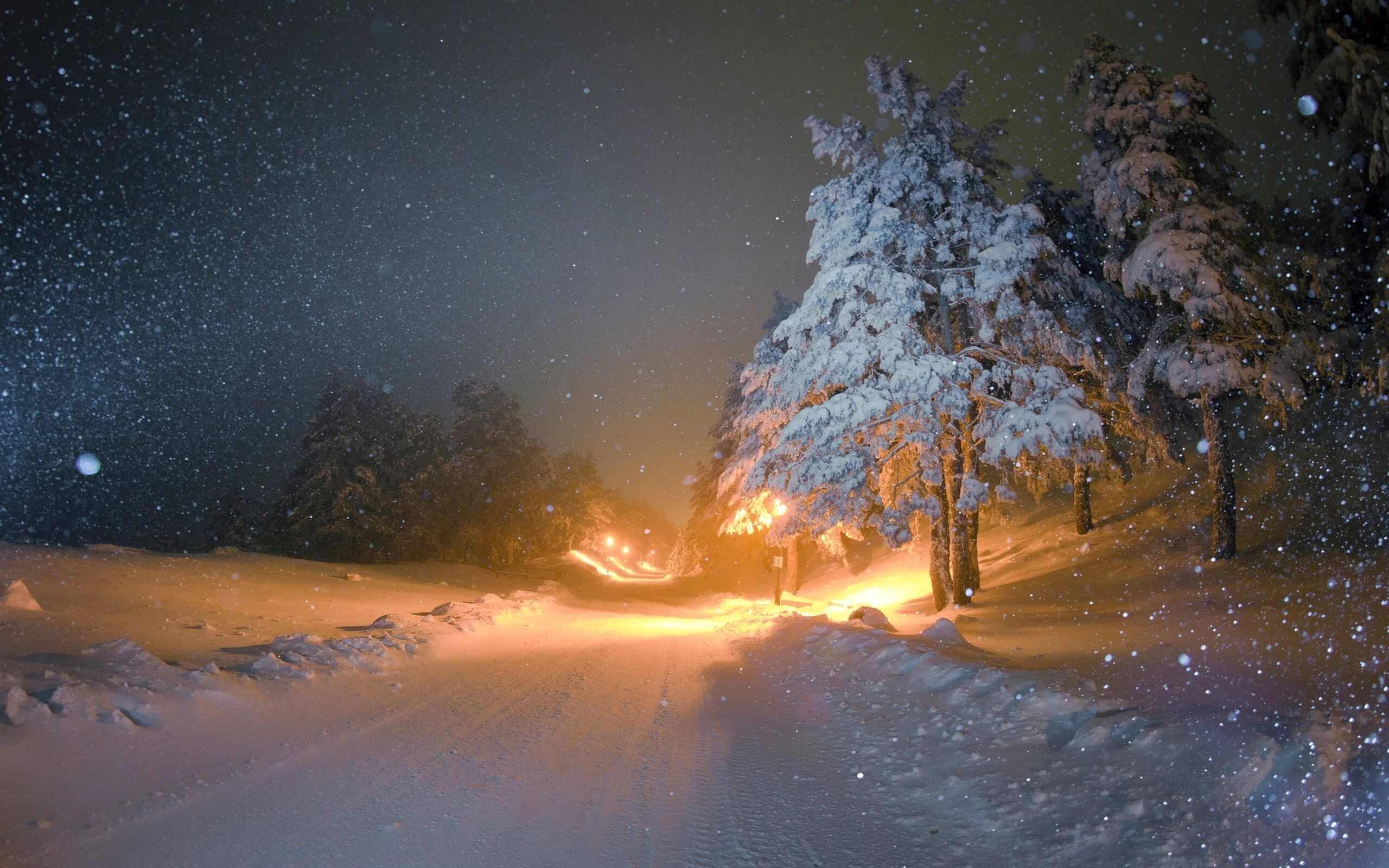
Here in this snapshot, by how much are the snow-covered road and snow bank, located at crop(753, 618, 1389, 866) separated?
65cm

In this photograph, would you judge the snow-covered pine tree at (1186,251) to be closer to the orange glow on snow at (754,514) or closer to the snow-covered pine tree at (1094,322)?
the snow-covered pine tree at (1094,322)

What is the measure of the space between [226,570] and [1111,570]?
26.4 metres

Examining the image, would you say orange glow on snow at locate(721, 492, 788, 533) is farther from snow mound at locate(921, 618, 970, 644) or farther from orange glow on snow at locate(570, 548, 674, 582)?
orange glow on snow at locate(570, 548, 674, 582)

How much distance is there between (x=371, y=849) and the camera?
4.23 metres

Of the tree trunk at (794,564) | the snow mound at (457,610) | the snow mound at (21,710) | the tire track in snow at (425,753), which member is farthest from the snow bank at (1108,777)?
the tree trunk at (794,564)

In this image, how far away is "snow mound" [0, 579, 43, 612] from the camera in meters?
11.3

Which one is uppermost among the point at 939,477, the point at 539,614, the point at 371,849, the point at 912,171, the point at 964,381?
the point at 912,171

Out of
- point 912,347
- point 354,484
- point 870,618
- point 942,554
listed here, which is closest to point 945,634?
point 870,618

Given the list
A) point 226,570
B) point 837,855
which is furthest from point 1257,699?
point 226,570

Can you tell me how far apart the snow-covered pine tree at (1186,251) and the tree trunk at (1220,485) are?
26mm

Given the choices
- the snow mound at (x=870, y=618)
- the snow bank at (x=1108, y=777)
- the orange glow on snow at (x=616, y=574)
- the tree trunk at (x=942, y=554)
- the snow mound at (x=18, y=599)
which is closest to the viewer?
the snow bank at (x=1108, y=777)

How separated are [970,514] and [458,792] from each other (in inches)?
609

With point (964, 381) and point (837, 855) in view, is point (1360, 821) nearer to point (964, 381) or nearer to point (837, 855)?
point (837, 855)

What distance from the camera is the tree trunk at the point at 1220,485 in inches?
587
